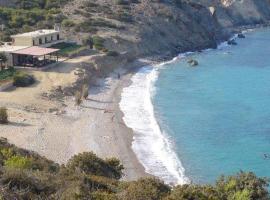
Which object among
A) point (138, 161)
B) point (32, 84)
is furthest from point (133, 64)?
point (138, 161)

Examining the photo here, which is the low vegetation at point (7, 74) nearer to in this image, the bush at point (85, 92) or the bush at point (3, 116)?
the bush at point (85, 92)

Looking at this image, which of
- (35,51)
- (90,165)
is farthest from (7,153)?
(35,51)

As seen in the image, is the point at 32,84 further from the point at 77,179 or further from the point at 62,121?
the point at 77,179

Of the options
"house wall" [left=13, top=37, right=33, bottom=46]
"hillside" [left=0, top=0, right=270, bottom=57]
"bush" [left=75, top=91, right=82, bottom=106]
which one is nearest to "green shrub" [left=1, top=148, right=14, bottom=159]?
"bush" [left=75, top=91, right=82, bottom=106]

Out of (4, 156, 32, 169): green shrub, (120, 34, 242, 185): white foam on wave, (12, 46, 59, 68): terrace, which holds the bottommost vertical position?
(120, 34, 242, 185): white foam on wave

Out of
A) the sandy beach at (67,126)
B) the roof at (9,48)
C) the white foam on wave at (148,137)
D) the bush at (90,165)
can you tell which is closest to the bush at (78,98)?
the sandy beach at (67,126)

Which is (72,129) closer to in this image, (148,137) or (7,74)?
(148,137)

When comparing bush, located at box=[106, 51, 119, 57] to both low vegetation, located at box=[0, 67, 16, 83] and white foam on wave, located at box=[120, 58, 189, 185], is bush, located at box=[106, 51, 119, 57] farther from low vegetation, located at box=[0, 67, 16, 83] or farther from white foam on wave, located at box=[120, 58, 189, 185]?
low vegetation, located at box=[0, 67, 16, 83]

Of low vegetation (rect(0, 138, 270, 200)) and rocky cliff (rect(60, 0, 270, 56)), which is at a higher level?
low vegetation (rect(0, 138, 270, 200))
